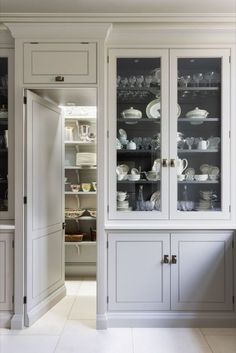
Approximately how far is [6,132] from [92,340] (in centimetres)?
194

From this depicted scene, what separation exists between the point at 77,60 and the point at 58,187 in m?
1.30

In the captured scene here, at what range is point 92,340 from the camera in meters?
2.41

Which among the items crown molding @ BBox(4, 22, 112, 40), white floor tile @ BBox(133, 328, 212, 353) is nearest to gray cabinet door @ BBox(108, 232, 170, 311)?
white floor tile @ BBox(133, 328, 212, 353)

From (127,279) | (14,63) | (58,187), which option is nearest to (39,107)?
(14,63)

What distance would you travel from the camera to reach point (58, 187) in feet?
10.5

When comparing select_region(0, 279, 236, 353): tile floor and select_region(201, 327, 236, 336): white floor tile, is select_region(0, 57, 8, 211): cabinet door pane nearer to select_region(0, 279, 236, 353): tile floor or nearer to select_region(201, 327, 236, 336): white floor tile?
select_region(0, 279, 236, 353): tile floor

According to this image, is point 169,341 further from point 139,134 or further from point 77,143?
point 77,143

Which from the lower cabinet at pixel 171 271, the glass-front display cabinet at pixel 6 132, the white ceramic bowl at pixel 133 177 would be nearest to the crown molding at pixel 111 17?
the glass-front display cabinet at pixel 6 132

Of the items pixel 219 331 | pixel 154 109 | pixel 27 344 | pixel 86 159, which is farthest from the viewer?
pixel 86 159

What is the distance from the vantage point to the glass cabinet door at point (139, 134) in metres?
2.71

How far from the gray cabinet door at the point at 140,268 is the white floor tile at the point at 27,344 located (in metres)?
0.68

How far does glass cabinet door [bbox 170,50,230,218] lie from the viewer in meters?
2.72

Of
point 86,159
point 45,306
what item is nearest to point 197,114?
point 86,159

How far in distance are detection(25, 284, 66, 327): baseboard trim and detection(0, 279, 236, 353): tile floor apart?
0.06 meters
